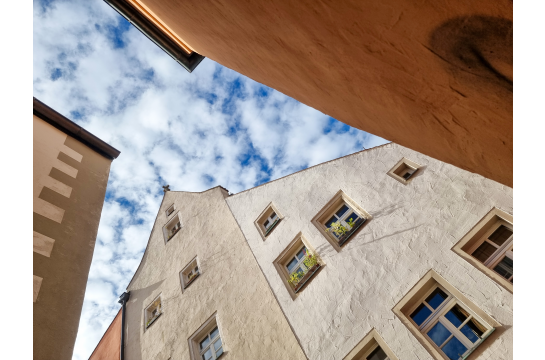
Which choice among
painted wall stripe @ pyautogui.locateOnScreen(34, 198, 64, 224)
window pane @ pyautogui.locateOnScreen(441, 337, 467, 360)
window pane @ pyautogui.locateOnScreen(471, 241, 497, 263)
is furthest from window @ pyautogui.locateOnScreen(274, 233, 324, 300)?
painted wall stripe @ pyautogui.locateOnScreen(34, 198, 64, 224)

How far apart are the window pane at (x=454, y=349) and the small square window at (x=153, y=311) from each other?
10.7m

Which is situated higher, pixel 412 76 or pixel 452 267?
pixel 452 267

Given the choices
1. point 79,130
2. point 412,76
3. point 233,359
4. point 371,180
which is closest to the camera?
point 412,76

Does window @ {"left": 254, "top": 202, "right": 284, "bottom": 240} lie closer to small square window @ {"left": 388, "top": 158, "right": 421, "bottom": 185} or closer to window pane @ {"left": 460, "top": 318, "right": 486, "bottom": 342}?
small square window @ {"left": 388, "top": 158, "right": 421, "bottom": 185}

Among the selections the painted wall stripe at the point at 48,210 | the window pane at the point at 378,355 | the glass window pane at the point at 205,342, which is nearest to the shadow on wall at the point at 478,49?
the painted wall stripe at the point at 48,210

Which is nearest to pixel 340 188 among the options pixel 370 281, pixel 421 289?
pixel 370 281

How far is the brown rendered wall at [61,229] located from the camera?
4191mm

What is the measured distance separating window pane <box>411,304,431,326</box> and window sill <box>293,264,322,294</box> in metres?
2.82

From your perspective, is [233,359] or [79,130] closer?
[79,130]

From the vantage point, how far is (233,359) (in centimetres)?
937

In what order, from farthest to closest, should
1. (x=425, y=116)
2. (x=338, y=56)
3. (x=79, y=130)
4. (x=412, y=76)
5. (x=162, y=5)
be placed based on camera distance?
(x=79, y=130)
(x=162, y=5)
(x=338, y=56)
(x=425, y=116)
(x=412, y=76)

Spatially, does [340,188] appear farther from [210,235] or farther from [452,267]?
[210,235]

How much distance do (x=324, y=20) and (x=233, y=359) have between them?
31.8ft

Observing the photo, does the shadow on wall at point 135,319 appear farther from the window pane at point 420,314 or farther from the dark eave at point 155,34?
the window pane at point 420,314
